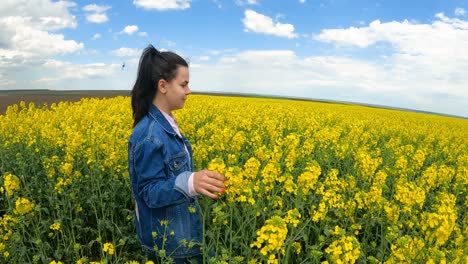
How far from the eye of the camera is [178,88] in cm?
266

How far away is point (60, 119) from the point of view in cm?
834

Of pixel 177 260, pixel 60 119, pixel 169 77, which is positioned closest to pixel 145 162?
pixel 169 77

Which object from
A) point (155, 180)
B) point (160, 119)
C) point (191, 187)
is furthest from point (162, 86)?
point (191, 187)

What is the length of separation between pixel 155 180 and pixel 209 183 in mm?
504

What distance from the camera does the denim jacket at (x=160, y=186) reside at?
7.61 feet

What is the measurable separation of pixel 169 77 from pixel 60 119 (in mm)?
6632

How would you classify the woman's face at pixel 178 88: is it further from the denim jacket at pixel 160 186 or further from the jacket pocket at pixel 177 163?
the jacket pocket at pixel 177 163

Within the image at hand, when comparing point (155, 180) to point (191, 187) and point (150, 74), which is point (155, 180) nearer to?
point (191, 187)

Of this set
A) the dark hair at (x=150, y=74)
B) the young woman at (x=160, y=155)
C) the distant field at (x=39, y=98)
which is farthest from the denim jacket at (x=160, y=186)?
the distant field at (x=39, y=98)

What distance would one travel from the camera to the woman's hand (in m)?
1.99

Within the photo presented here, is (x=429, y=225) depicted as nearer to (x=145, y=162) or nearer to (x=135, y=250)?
(x=145, y=162)

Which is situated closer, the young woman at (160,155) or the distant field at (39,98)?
the young woman at (160,155)

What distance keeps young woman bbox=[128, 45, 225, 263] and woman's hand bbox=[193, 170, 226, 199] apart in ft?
1.20

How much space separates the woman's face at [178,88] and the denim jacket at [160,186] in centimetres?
13
